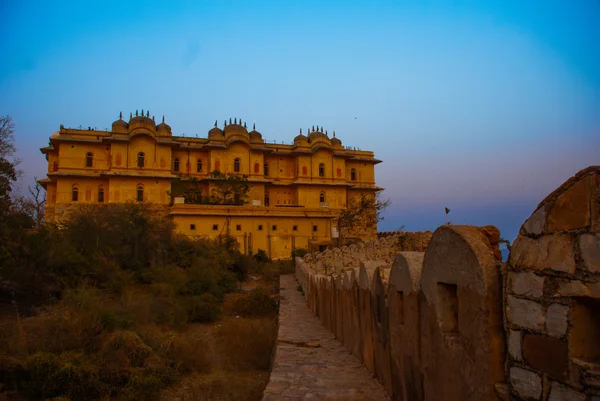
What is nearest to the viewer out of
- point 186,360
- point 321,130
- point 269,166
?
point 186,360

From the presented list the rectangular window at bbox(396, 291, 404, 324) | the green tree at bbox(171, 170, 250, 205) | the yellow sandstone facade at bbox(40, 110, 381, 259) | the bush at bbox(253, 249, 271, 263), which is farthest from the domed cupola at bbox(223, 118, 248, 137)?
the rectangular window at bbox(396, 291, 404, 324)

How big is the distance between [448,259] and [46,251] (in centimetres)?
1395

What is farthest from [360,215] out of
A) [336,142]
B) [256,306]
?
[256,306]

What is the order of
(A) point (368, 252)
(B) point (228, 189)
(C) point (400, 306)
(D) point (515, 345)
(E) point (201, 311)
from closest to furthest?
1. (D) point (515, 345)
2. (C) point (400, 306)
3. (E) point (201, 311)
4. (A) point (368, 252)
5. (B) point (228, 189)

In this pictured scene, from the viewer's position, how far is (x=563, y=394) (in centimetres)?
193

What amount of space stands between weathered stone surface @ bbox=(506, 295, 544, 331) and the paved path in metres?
2.30

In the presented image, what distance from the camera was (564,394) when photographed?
1.92 m

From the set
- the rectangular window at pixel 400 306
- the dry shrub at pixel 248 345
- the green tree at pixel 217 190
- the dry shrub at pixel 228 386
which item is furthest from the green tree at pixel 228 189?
the rectangular window at pixel 400 306

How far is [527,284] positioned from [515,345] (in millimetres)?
328

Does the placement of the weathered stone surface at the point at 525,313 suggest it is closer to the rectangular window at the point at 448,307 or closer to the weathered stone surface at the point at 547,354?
the weathered stone surface at the point at 547,354

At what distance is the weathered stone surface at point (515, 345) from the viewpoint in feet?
7.16

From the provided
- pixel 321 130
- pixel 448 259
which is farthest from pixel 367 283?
pixel 321 130

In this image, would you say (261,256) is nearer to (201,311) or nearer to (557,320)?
(201,311)

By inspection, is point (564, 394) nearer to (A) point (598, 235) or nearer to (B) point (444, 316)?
(A) point (598, 235)
